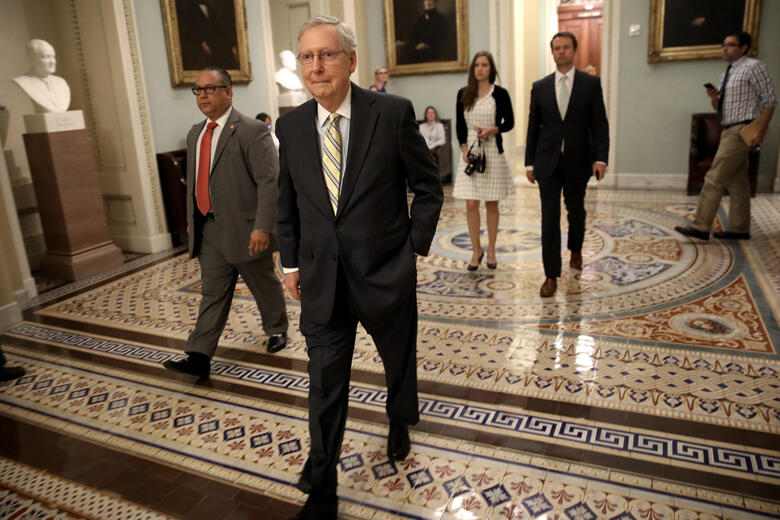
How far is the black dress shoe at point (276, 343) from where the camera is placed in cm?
410

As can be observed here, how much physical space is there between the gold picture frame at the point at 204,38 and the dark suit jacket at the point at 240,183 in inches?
156

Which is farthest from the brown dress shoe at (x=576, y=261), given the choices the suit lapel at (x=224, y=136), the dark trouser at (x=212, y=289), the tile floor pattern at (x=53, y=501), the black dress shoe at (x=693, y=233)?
the tile floor pattern at (x=53, y=501)

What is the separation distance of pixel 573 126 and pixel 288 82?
5615 mm

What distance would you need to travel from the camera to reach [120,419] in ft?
11.0

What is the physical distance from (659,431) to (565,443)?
0.46 m

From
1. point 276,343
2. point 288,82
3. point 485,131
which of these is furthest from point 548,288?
point 288,82

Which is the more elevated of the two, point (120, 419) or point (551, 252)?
point (551, 252)

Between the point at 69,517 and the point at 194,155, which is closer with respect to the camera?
the point at 69,517

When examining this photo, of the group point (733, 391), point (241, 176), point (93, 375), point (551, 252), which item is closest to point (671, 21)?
point (551, 252)

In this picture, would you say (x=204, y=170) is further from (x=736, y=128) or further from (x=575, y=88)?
(x=736, y=128)

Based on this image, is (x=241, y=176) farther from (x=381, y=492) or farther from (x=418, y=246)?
(x=381, y=492)

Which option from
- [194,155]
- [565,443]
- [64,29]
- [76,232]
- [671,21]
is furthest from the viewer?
[671,21]

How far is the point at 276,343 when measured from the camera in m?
4.12

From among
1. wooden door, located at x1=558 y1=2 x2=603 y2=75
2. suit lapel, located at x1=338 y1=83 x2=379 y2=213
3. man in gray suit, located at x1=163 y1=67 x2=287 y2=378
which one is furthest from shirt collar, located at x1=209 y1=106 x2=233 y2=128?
wooden door, located at x1=558 y1=2 x2=603 y2=75
